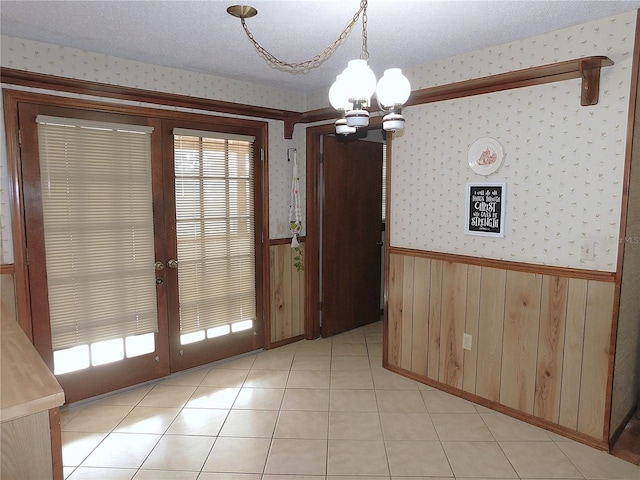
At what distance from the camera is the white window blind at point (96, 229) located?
2.78m

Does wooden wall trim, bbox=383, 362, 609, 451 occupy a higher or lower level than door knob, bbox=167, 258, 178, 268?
lower

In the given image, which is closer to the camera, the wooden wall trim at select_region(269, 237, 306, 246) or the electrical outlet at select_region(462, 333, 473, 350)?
the electrical outlet at select_region(462, 333, 473, 350)

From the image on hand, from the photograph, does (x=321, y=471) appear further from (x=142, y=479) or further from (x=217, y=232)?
(x=217, y=232)

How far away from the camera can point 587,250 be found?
244 cm

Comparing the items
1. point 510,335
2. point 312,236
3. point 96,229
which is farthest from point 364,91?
point 312,236

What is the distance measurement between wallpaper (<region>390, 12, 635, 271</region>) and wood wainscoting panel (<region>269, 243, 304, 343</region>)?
4.24 ft

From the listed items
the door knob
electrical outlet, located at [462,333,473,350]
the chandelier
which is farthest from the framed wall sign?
the door knob

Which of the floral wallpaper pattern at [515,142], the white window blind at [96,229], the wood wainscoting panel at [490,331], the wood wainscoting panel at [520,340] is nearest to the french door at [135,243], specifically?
the white window blind at [96,229]

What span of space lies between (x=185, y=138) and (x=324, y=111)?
1.24 m

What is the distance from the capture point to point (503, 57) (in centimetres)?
271

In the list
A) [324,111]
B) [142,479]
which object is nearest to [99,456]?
[142,479]

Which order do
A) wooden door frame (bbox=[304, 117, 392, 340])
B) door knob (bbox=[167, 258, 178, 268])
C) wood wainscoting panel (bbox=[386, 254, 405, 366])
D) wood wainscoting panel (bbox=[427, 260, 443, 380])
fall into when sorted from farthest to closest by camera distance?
wooden door frame (bbox=[304, 117, 392, 340]) → wood wainscoting panel (bbox=[386, 254, 405, 366]) → door knob (bbox=[167, 258, 178, 268]) → wood wainscoting panel (bbox=[427, 260, 443, 380])

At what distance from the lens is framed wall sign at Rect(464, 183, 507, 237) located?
9.16 feet

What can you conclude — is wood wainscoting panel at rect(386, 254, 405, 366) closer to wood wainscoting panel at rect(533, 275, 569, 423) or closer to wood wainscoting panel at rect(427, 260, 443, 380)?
wood wainscoting panel at rect(427, 260, 443, 380)
